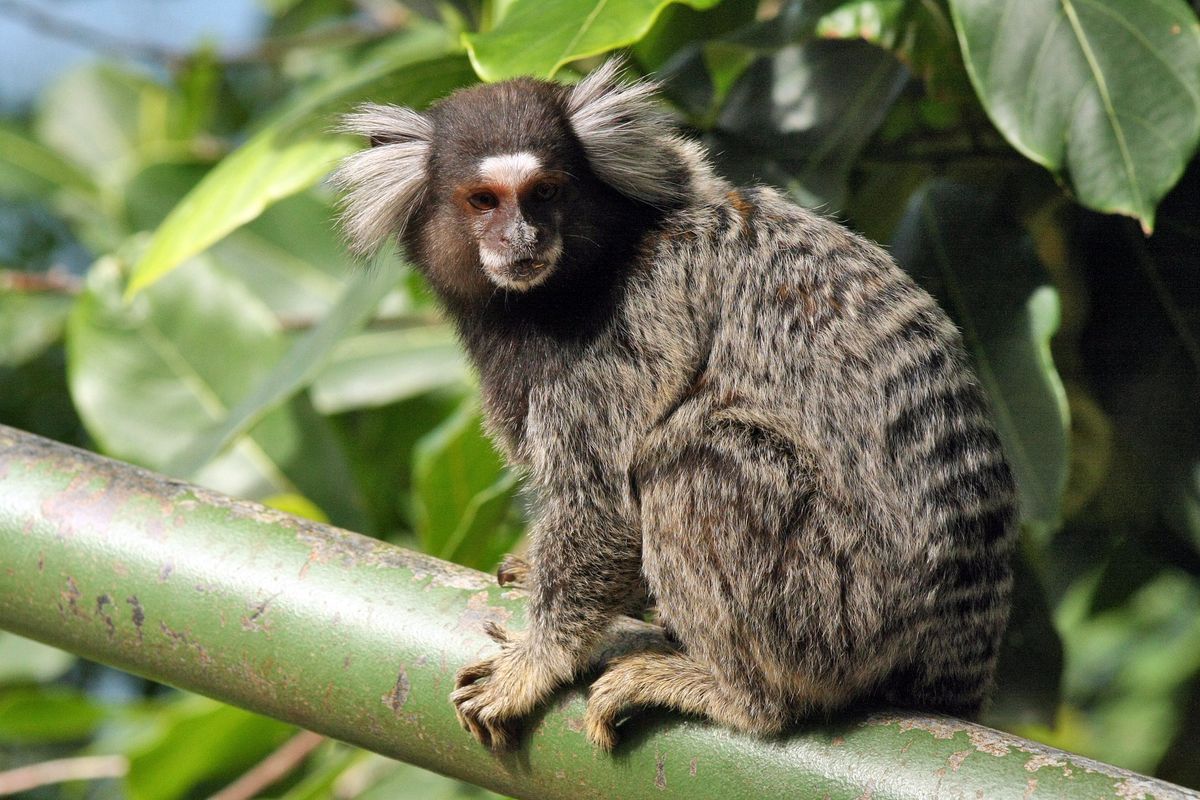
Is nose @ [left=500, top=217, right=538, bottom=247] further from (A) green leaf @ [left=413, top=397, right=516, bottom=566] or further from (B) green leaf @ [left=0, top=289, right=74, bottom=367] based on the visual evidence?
(B) green leaf @ [left=0, top=289, right=74, bottom=367]

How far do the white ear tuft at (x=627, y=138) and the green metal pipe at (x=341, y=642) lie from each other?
676 millimetres

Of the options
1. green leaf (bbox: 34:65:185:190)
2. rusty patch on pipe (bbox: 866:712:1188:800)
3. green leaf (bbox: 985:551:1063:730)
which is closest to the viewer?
rusty patch on pipe (bbox: 866:712:1188:800)

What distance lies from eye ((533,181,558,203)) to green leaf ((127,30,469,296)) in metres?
0.59

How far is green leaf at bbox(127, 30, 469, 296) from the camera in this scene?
2307 mm

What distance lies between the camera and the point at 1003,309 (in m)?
2.27

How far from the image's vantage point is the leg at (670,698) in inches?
63.6

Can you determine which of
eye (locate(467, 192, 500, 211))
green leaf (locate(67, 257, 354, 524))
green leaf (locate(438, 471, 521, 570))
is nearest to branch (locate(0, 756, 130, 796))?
green leaf (locate(67, 257, 354, 524))

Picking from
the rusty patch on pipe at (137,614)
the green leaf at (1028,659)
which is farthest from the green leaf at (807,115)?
the rusty patch on pipe at (137,614)

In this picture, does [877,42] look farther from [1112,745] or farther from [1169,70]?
[1112,745]

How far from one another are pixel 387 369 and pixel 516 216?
63.7 inches

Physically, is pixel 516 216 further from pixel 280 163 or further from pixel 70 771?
pixel 70 771

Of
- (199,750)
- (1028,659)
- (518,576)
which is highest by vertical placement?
(518,576)

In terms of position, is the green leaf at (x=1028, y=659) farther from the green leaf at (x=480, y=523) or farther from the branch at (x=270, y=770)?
the branch at (x=270, y=770)

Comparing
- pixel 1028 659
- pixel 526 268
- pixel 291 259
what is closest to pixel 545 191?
pixel 526 268
